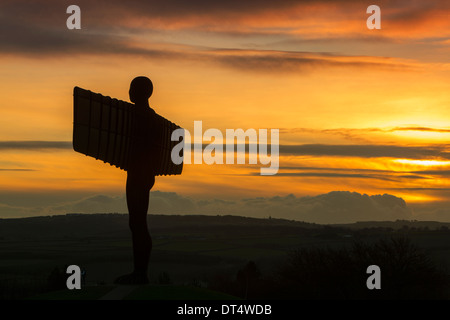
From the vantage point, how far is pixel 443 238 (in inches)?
7244

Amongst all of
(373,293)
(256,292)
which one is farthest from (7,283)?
(373,293)

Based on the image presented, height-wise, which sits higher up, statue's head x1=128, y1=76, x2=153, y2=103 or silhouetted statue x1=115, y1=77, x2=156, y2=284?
statue's head x1=128, y1=76, x2=153, y2=103

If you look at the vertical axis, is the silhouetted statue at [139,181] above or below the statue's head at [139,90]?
below

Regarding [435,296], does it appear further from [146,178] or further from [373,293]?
[146,178]

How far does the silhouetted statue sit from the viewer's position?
28.4m

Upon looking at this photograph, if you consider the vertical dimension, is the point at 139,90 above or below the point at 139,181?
above

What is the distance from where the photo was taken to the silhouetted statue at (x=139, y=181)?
28.4 metres

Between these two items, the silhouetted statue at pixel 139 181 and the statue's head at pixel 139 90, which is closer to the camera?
the silhouetted statue at pixel 139 181

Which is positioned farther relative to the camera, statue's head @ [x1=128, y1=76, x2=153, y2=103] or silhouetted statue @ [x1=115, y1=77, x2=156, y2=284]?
statue's head @ [x1=128, y1=76, x2=153, y2=103]

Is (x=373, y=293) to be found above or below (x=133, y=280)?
below

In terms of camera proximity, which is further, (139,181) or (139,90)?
(139,90)

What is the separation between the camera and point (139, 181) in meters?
28.5
